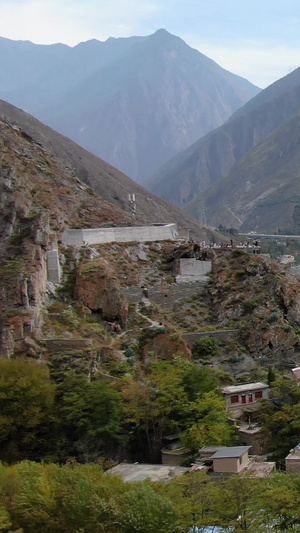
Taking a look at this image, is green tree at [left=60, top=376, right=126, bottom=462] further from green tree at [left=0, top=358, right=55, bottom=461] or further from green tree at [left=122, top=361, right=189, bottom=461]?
green tree at [left=0, top=358, right=55, bottom=461]

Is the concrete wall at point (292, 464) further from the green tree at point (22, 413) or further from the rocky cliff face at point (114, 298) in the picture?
the rocky cliff face at point (114, 298)

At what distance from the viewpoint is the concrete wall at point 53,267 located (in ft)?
138

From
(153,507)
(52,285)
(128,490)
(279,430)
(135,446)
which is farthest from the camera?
(52,285)

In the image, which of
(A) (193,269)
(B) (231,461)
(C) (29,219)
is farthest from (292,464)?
(C) (29,219)

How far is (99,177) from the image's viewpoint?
424 feet

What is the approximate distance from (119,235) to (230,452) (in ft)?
64.6

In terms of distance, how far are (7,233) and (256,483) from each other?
2200cm

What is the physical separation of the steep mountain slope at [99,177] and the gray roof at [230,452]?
82986mm

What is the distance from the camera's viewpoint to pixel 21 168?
4953 cm

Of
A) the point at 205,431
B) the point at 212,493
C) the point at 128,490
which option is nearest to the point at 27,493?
the point at 128,490

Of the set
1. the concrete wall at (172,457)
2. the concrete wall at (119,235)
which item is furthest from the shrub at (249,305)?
the concrete wall at (172,457)

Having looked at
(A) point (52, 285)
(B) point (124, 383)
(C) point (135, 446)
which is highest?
(A) point (52, 285)

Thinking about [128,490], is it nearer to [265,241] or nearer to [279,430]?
[279,430]

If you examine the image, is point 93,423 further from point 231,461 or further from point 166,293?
point 166,293
